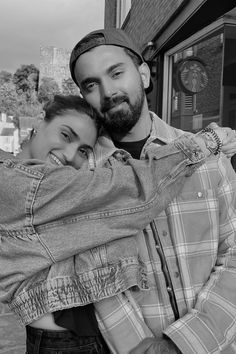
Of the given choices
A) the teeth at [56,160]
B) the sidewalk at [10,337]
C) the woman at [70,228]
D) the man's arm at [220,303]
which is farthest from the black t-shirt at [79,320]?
the sidewalk at [10,337]

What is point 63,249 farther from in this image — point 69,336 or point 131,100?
point 131,100

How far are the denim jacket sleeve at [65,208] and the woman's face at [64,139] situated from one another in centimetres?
21

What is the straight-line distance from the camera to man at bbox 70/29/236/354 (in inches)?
55.7

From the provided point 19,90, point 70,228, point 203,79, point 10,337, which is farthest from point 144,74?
point 19,90

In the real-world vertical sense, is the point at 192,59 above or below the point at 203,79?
above

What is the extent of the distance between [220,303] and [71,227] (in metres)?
0.64

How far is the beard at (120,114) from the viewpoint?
175cm

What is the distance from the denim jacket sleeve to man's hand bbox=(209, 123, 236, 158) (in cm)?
31

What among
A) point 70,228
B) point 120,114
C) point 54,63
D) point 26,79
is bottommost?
point 70,228

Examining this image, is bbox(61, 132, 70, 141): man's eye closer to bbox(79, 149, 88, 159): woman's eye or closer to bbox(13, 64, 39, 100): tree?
bbox(79, 149, 88, 159): woman's eye

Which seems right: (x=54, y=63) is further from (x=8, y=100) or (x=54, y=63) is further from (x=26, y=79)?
(x=26, y=79)

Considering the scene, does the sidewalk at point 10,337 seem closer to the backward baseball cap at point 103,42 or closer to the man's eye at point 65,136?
the man's eye at point 65,136

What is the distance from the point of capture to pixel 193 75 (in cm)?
596

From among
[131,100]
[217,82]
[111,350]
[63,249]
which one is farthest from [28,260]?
[217,82]
